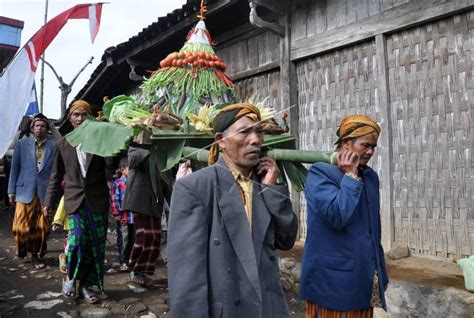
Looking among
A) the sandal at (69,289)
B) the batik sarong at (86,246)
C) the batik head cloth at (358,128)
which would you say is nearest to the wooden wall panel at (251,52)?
the batik sarong at (86,246)

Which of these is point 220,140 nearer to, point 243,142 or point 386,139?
point 243,142

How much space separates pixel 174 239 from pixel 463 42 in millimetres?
3564

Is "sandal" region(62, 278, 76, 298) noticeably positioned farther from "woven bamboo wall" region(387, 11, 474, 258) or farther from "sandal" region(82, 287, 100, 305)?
"woven bamboo wall" region(387, 11, 474, 258)

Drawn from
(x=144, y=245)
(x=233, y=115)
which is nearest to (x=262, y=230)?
(x=233, y=115)

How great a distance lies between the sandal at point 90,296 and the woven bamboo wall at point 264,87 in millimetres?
3179

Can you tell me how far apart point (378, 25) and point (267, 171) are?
10.9ft

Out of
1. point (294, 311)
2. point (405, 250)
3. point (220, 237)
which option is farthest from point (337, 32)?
point (220, 237)

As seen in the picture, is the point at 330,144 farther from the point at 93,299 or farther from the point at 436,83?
the point at 93,299

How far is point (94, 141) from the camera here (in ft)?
10.4

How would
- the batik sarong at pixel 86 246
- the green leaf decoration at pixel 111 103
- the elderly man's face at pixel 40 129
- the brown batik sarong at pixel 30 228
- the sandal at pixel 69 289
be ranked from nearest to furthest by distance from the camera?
the green leaf decoration at pixel 111 103, the batik sarong at pixel 86 246, the sandal at pixel 69 289, the elderly man's face at pixel 40 129, the brown batik sarong at pixel 30 228

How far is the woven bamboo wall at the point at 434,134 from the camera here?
411cm

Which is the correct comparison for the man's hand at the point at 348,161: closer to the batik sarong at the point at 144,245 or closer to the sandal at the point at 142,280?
the batik sarong at the point at 144,245

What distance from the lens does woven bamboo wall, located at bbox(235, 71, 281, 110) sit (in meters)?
6.12

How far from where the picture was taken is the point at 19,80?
518 cm
